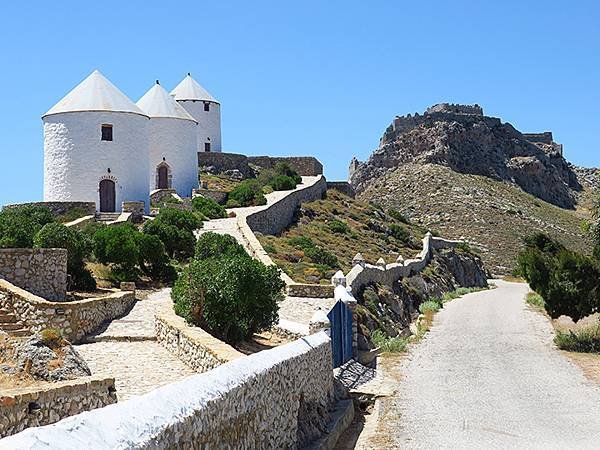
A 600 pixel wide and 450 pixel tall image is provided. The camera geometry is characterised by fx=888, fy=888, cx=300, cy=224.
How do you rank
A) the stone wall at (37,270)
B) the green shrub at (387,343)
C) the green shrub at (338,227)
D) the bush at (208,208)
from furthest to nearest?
the green shrub at (338,227) < the bush at (208,208) < the green shrub at (387,343) < the stone wall at (37,270)

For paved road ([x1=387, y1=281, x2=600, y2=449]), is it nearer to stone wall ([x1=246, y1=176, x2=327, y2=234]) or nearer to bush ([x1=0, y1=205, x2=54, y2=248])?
bush ([x1=0, y1=205, x2=54, y2=248])

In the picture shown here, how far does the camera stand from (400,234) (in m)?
52.9

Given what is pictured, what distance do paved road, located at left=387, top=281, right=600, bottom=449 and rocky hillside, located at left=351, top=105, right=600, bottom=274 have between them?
133 feet

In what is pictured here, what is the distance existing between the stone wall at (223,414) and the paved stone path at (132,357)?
195 cm

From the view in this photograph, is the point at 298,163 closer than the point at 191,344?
No

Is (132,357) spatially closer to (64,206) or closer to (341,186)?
(64,206)

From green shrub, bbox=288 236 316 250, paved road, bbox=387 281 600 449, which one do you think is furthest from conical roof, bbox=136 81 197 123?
paved road, bbox=387 281 600 449

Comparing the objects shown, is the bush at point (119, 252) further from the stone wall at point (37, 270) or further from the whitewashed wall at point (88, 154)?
the whitewashed wall at point (88, 154)

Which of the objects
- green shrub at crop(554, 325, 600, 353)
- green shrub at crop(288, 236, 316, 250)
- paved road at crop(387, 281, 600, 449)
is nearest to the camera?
paved road at crop(387, 281, 600, 449)

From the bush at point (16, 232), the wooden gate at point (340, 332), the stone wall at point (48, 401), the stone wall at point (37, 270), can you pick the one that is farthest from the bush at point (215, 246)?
the stone wall at point (48, 401)

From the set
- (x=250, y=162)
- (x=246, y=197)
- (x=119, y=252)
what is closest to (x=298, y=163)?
(x=250, y=162)

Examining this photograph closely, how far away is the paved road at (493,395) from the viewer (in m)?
13.0

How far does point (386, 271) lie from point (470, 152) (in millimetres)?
54547

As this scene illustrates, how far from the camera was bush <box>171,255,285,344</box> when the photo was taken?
1592 centimetres
